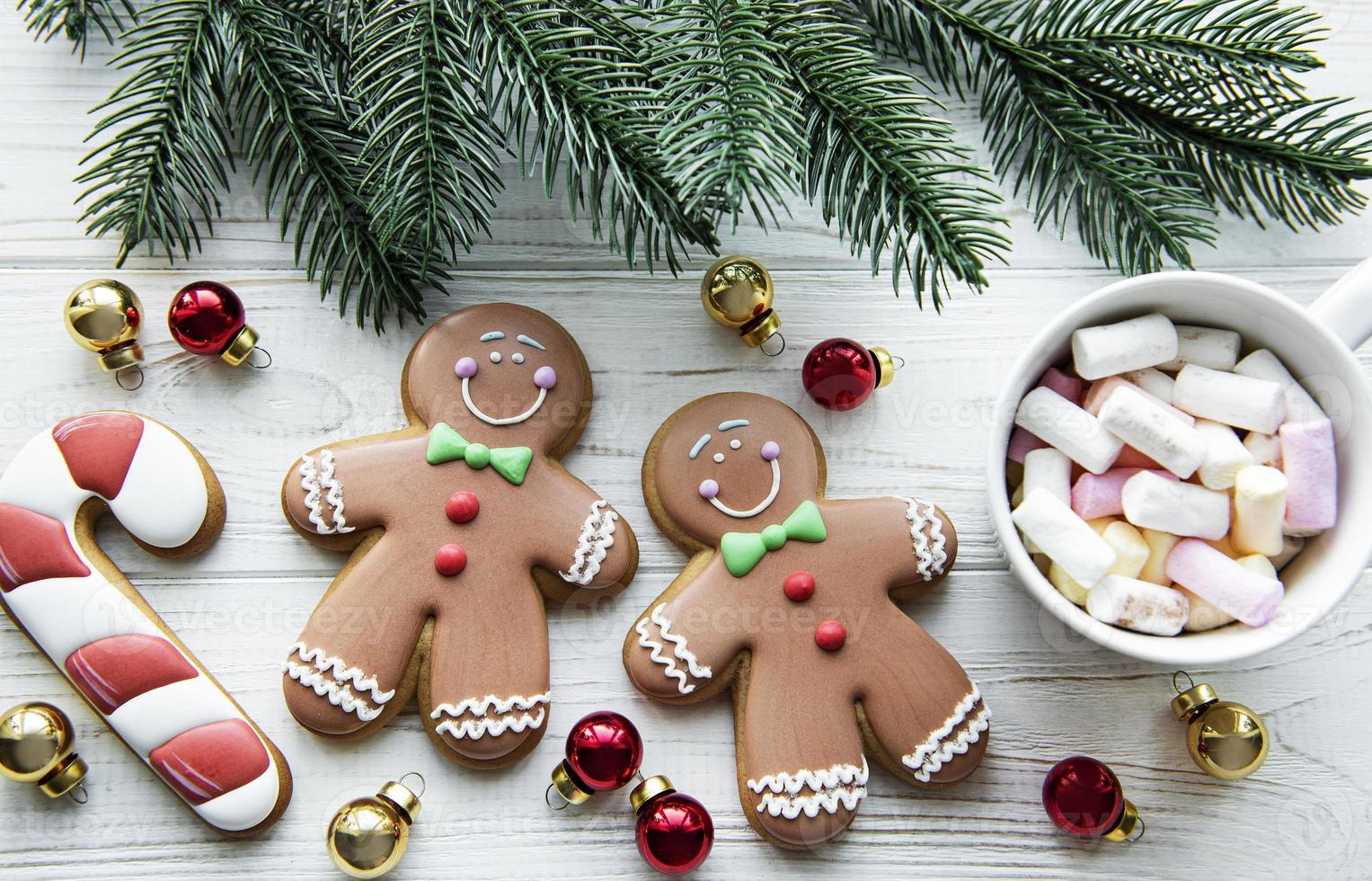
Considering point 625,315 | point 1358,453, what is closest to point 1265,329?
point 1358,453

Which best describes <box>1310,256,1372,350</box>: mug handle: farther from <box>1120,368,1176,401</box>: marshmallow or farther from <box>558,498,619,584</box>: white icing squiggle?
<box>558,498,619,584</box>: white icing squiggle

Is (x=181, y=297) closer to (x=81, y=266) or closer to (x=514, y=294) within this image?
(x=81, y=266)

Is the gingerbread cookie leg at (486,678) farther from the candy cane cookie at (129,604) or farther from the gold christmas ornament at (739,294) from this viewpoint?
the gold christmas ornament at (739,294)

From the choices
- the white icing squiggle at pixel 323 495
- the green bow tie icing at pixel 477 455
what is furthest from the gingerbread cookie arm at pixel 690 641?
the white icing squiggle at pixel 323 495

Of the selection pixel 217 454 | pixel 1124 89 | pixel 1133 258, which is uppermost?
pixel 1124 89

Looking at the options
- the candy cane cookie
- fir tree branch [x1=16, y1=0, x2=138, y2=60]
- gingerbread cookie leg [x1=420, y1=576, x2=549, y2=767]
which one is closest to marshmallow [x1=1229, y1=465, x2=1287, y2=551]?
gingerbread cookie leg [x1=420, y1=576, x2=549, y2=767]

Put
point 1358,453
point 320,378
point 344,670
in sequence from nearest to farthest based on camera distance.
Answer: point 1358,453
point 344,670
point 320,378

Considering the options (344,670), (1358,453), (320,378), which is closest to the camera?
(1358,453)
